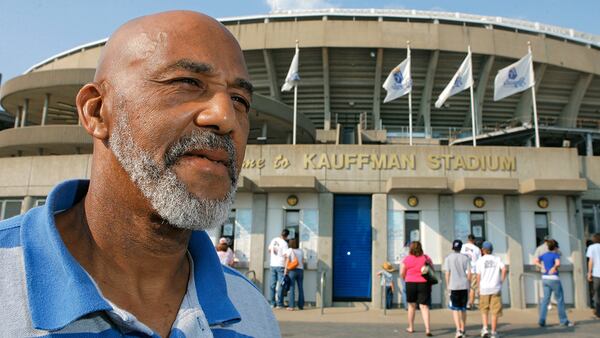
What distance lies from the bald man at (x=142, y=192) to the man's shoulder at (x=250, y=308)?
15 centimetres

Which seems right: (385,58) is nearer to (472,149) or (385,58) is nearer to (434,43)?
(434,43)

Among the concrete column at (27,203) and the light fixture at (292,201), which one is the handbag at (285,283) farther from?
the concrete column at (27,203)

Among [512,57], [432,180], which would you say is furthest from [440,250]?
[512,57]

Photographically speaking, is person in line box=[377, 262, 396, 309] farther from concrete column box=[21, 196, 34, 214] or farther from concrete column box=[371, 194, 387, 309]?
concrete column box=[21, 196, 34, 214]

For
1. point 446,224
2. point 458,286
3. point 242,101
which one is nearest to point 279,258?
point 458,286

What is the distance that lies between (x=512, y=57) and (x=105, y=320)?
27905 millimetres

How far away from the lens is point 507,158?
13617mm

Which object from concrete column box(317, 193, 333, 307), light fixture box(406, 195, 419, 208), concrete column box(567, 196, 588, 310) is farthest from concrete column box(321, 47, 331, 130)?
concrete column box(567, 196, 588, 310)

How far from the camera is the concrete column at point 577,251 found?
12.8m

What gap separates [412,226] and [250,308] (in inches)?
498

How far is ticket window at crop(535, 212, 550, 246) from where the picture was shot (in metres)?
13.3

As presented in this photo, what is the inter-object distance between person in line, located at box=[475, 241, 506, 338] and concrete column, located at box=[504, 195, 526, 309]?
4.91 metres

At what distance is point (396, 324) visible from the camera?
952cm

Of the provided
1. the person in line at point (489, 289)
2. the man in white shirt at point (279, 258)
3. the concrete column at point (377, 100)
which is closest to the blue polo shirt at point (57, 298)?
the person in line at point (489, 289)
